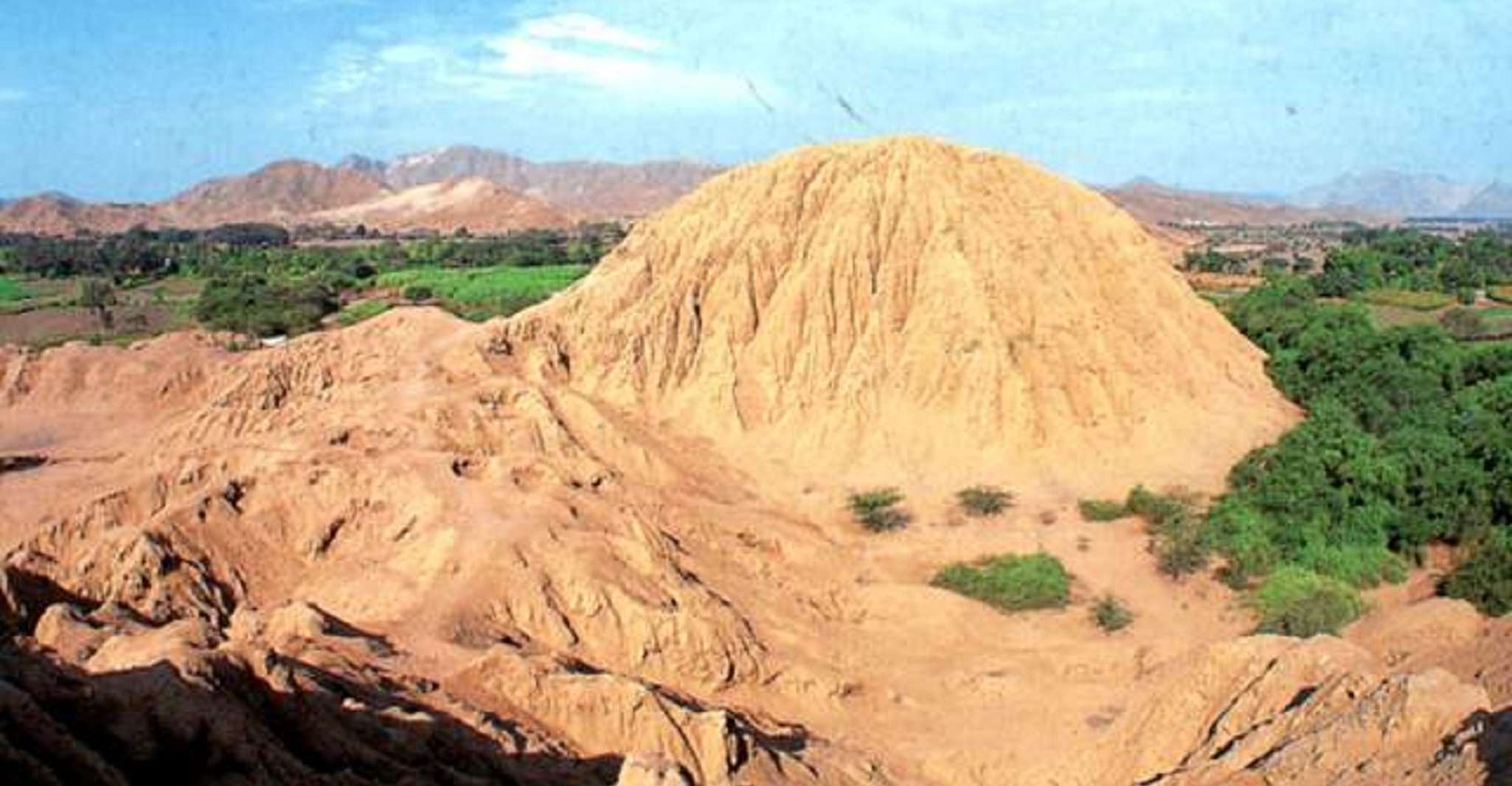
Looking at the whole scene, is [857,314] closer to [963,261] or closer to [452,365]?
[963,261]

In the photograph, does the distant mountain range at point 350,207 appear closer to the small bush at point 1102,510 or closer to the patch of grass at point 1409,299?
the patch of grass at point 1409,299

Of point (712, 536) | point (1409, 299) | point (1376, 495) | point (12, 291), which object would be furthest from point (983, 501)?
point (12, 291)

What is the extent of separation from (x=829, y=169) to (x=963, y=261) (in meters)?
4.44

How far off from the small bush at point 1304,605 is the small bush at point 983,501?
18.0 ft

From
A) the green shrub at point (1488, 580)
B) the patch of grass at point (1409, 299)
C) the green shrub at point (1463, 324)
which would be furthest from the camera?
the patch of grass at point (1409, 299)

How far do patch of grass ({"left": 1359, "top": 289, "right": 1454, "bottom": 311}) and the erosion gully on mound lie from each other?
2702cm

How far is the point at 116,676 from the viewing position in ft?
35.9

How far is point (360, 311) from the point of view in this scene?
176 feet

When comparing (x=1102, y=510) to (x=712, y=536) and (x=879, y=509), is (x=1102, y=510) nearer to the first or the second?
(x=879, y=509)

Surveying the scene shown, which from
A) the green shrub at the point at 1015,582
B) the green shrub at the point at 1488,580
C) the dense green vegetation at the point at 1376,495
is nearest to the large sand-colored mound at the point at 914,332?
the dense green vegetation at the point at 1376,495

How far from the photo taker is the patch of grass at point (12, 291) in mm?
65188

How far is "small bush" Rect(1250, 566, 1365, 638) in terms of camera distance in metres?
18.8

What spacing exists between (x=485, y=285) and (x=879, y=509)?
135 ft

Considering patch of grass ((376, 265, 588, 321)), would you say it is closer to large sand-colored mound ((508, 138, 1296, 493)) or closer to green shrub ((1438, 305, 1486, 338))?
large sand-colored mound ((508, 138, 1296, 493))
